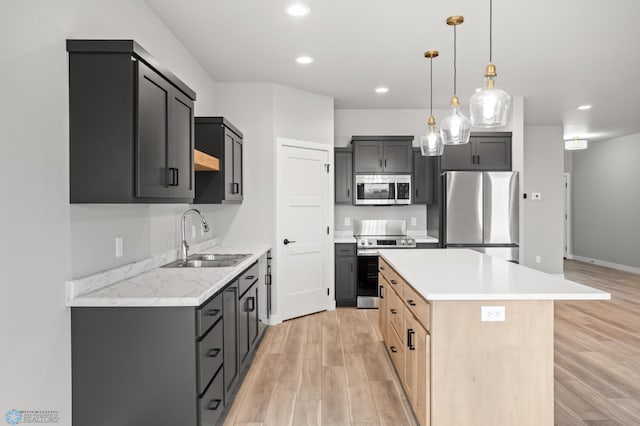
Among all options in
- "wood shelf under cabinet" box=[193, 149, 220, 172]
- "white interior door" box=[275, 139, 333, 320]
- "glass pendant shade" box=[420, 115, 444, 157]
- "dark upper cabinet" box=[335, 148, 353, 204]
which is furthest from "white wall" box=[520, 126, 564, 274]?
"wood shelf under cabinet" box=[193, 149, 220, 172]

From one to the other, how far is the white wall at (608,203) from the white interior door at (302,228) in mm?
6644

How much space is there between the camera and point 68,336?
6.40ft

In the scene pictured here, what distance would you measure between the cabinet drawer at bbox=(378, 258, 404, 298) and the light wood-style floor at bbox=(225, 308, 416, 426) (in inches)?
28.9

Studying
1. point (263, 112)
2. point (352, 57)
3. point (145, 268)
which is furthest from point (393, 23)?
point (145, 268)

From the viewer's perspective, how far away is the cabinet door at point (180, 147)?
238 cm

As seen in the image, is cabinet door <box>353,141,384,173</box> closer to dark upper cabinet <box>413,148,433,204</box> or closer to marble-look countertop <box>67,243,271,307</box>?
dark upper cabinet <box>413,148,433,204</box>

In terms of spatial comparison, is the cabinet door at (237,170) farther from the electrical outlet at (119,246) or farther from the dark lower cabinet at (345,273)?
the dark lower cabinet at (345,273)

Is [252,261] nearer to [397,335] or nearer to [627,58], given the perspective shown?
[397,335]

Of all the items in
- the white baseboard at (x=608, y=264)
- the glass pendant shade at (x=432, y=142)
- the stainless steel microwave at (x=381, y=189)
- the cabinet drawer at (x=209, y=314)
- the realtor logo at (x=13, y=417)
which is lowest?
the white baseboard at (x=608, y=264)

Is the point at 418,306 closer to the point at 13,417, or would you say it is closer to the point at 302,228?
the point at 13,417

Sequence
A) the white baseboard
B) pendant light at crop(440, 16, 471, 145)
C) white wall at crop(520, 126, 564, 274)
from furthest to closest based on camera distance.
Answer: the white baseboard, white wall at crop(520, 126, 564, 274), pendant light at crop(440, 16, 471, 145)

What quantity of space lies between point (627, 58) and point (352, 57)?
273 cm

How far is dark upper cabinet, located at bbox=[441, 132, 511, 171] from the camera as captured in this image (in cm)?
554

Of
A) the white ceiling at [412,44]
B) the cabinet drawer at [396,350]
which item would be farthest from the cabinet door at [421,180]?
the cabinet drawer at [396,350]
